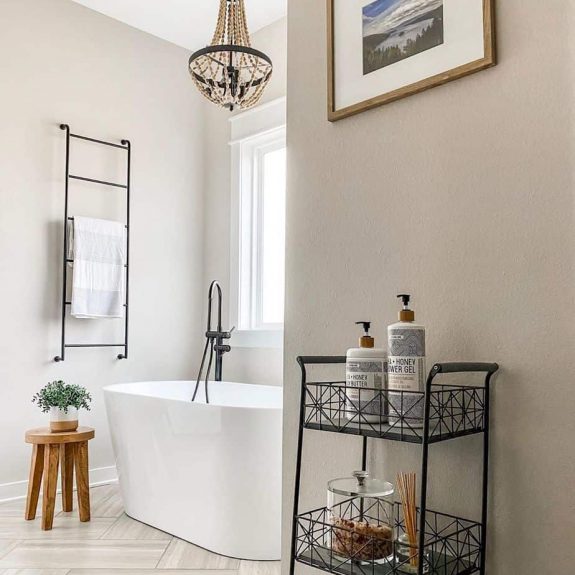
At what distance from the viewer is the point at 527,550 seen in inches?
48.9

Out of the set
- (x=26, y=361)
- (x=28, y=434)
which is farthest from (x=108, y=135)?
(x=28, y=434)

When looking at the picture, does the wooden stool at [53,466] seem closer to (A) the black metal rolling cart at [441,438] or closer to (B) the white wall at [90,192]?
(B) the white wall at [90,192]

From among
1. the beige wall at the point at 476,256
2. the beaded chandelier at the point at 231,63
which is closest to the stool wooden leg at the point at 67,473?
the beige wall at the point at 476,256

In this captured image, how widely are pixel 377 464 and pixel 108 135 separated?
3013mm

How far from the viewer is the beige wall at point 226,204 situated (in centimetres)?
379

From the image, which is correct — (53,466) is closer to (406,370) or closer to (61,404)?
(61,404)

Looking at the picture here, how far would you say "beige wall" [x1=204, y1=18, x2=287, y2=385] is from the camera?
3.79 metres

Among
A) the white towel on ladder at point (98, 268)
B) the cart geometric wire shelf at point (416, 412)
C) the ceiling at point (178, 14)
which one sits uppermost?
the ceiling at point (178, 14)

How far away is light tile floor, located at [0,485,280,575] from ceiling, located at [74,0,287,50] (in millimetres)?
2911

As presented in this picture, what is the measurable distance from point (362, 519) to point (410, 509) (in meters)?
0.12

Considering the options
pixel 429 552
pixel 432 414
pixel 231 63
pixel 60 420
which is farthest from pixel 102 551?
pixel 231 63

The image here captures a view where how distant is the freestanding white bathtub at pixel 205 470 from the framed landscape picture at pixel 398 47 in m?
1.32

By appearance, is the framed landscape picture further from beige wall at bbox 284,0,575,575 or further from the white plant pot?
the white plant pot

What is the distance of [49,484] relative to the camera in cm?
288
